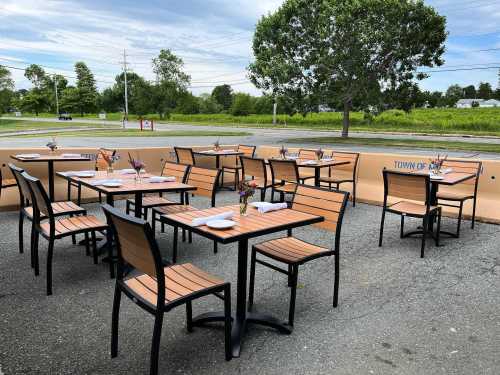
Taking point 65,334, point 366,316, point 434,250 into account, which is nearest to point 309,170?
point 434,250

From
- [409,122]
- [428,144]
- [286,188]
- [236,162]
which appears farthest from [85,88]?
[286,188]

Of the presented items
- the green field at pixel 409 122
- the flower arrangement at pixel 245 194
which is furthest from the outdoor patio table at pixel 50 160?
the green field at pixel 409 122

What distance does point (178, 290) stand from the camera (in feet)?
8.59

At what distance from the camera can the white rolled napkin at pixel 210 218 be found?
2.97 meters

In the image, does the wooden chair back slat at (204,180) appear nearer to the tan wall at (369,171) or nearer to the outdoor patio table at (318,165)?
the outdoor patio table at (318,165)

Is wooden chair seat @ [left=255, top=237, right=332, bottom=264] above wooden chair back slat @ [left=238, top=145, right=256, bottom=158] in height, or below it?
below

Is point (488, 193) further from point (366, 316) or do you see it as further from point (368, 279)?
point (366, 316)

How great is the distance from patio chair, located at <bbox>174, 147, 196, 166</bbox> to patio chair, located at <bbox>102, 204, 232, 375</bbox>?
544 centimetres

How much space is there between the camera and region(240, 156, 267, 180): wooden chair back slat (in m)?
7.25

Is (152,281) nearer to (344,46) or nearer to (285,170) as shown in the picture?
(285,170)

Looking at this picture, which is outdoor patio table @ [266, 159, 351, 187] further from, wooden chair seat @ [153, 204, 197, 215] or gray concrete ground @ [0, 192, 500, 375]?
wooden chair seat @ [153, 204, 197, 215]

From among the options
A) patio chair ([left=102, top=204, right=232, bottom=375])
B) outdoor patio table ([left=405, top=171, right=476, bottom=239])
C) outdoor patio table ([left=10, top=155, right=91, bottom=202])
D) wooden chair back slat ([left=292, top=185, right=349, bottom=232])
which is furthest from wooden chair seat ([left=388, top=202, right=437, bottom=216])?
outdoor patio table ([left=10, top=155, right=91, bottom=202])

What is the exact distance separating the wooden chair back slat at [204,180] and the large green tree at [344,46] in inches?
734

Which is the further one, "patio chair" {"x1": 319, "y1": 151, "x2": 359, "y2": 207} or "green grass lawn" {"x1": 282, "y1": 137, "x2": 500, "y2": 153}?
"green grass lawn" {"x1": 282, "y1": 137, "x2": 500, "y2": 153}
